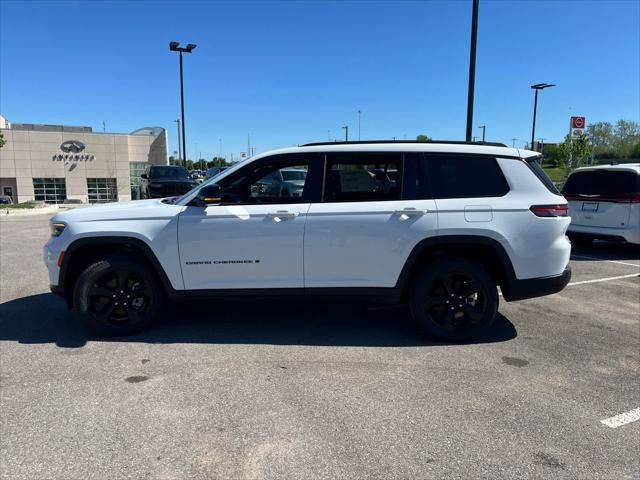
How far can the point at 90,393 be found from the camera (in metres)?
3.56

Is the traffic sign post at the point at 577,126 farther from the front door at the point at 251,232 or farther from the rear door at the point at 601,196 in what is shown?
the front door at the point at 251,232

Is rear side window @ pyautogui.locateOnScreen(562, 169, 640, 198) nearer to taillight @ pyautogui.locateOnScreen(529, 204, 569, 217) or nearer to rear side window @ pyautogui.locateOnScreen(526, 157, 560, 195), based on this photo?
rear side window @ pyautogui.locateOnScreen(526, 157, 560, 195)

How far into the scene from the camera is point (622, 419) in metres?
3.23

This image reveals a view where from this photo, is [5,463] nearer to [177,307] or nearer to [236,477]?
[236,477]

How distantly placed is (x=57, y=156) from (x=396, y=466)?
53483 mm

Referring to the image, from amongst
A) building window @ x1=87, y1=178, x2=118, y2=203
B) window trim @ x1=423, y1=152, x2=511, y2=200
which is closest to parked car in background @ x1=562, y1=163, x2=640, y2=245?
window trim @ x1=423, y1=152, x2=511, y2=200

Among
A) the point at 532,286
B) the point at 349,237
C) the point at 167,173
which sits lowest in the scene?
the point at 532,286

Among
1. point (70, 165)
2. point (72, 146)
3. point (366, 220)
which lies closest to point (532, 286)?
point (366, 220)

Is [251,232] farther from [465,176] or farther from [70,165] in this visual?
[70,165]

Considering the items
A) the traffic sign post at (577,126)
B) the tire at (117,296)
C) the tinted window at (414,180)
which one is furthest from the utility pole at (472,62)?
the traffic sign post at (577,126)

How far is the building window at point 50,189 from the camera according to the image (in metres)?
48.1

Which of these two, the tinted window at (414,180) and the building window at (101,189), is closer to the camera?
the tinted window at (414,180)

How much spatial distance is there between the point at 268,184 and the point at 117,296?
1.82 m

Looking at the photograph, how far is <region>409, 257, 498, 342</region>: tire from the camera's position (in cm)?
453
